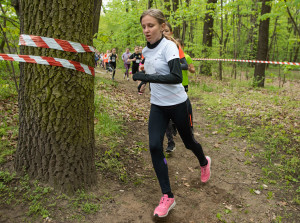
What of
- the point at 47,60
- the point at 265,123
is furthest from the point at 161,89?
the point at 265,123

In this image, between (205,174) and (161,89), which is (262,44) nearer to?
(205,174)

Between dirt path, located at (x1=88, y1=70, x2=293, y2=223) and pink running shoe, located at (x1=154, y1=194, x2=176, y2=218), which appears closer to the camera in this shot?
pink running shoe, located at (x1=154, y1=194, x2=176, y2=218)

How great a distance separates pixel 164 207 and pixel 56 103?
1833 millimetres

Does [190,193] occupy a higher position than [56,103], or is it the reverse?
[56,103]

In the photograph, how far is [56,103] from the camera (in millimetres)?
2621

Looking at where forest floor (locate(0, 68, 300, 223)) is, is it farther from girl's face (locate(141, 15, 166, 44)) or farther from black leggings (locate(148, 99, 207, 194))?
girl's face (locate(141, 15, 166, 44))

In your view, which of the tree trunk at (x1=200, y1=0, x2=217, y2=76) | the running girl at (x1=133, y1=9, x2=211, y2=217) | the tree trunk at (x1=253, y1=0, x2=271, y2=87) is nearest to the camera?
the running girl at (x1=133, y1=9, x2=211, y2=217)

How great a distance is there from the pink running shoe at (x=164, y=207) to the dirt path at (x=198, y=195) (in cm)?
10

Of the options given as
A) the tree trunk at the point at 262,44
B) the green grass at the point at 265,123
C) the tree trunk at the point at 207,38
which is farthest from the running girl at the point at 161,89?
the tree trunk at the point at 207,38

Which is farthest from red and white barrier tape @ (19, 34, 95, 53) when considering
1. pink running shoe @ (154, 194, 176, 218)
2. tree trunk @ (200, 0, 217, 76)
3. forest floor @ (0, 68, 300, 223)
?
tree trunk @ (200, 0, 217, 76)

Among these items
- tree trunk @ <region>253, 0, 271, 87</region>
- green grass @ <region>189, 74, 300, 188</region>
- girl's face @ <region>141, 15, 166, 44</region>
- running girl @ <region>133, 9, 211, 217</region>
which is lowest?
green grass @ <region>189, 74, 300, 188</region>

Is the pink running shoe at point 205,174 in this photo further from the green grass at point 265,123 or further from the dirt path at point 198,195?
the green grass at point 265,123

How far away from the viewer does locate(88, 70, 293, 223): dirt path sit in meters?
2.84

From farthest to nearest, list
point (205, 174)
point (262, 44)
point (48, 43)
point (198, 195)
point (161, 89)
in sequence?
point (262, 44)
point (205, 174)
point (198, 195)
point (161, 89)
point (48, 43)
